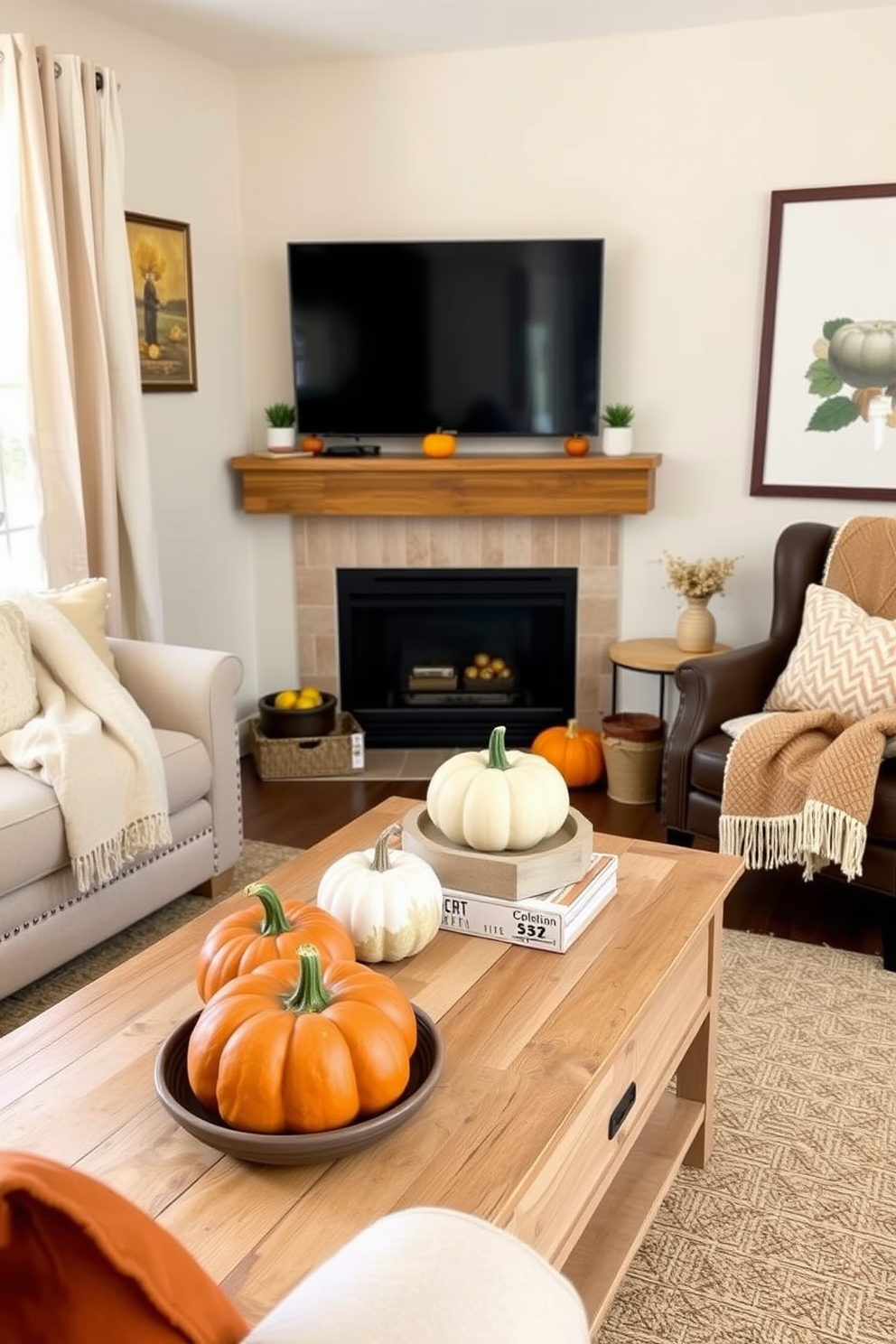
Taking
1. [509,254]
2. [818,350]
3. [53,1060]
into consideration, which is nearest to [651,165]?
[509,254]

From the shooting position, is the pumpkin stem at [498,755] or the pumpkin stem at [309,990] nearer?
the pumpkin stem at [309,990]

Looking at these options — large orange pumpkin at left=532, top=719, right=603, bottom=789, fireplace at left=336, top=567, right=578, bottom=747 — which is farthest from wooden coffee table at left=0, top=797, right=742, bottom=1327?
fireplace at left=336, top=567, right=578, bottom=747

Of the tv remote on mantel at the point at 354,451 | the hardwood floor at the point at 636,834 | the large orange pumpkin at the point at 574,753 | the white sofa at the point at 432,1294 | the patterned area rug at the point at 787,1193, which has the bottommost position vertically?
the hardwood floor at the point at 636,834

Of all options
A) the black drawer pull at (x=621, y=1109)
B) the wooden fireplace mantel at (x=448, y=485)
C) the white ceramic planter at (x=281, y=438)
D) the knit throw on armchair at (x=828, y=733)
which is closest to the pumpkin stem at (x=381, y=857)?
the black drawer pull at (x=621, y=1109)

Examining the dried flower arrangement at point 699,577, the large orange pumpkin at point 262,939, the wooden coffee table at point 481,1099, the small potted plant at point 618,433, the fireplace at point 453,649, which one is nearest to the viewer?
the wooden coffee table at point 481,1099

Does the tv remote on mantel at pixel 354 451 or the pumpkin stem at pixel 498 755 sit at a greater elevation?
the tv remote on mantel at pixel 354 451

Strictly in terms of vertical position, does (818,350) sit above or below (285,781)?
above

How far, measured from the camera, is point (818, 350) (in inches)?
158

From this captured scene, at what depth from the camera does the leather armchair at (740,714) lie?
9.37 feet

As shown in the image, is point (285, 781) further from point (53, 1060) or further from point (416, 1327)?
point (416, 1327)

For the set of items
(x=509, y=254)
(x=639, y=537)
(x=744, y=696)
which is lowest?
(x=744, y=696)

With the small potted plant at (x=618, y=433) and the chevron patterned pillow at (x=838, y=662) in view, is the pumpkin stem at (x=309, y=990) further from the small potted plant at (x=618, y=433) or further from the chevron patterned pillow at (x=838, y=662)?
the small potted plant at (x=618, y=433)

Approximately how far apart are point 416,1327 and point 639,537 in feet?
12.9

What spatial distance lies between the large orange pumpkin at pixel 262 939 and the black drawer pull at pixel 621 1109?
1.36 ft
